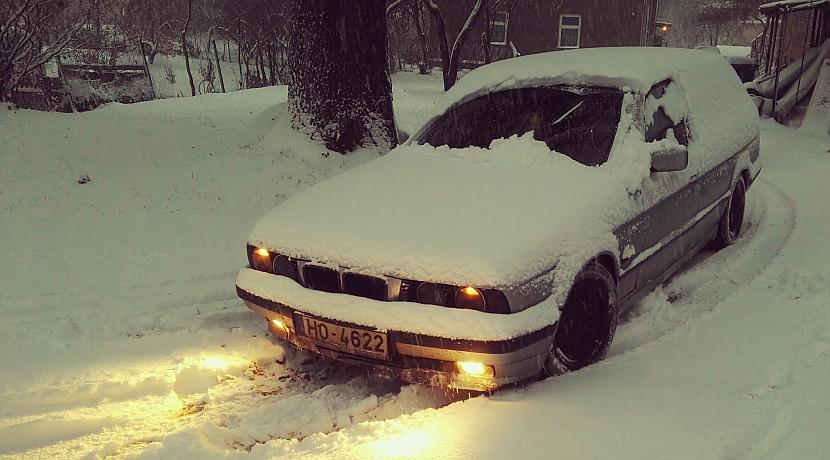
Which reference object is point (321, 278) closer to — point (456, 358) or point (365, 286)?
point (365, 286)

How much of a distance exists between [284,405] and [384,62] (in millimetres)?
5155

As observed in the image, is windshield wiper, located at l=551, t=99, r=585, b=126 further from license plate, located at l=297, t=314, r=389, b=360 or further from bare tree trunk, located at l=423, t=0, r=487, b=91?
bare tree trunk, located at l=423, t=0, r=487, b=91

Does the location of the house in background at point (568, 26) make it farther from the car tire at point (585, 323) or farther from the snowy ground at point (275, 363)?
the car tire at point (585, 323)

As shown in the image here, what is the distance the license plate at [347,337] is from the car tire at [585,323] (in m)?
0.82

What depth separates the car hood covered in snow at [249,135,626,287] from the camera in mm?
2854

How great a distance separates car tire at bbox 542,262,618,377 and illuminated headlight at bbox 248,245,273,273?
1556 millimetres

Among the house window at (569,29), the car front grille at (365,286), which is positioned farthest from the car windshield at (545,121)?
the house window at (569,29)

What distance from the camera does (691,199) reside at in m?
4.26

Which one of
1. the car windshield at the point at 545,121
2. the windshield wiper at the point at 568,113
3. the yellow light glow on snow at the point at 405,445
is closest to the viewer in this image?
the yellow light glow on snow at the point at 405,445

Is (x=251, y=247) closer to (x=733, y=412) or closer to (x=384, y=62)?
(x=733, y=412)

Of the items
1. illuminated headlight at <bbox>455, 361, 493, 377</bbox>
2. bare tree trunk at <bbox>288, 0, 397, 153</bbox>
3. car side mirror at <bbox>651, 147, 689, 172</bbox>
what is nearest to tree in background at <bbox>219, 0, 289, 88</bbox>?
bare tree trunk at <bbox>288, 0, 397, 153</bbox>

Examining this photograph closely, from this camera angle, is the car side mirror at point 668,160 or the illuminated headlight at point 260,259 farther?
the car side mirror at point 668,160

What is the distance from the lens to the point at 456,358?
2797mm

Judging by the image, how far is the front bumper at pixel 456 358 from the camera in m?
2.75
